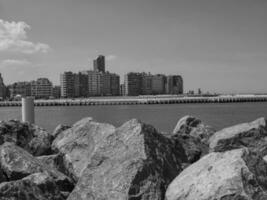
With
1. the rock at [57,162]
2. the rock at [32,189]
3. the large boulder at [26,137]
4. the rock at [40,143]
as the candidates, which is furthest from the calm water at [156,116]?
the rock at [32,189]

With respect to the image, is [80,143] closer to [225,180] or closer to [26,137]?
[26,137]

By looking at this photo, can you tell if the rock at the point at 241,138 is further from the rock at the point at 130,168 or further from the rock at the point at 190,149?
the rock at the point at 130,168

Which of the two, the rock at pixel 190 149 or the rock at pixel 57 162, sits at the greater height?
the rock at pixel 190 149

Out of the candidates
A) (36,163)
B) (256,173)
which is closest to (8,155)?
(36,163)

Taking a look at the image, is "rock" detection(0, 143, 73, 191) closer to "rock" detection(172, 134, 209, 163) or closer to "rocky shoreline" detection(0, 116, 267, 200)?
"rocky shoreline" detection(0, 116, 267, 200)

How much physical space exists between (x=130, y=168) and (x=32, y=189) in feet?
5.02

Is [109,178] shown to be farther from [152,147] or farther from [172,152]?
[172,152]

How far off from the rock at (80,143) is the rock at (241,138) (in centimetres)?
284

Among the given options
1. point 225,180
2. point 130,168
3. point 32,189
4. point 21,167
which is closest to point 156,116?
point 21,167

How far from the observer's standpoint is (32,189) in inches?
237

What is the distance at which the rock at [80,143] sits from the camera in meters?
8.71

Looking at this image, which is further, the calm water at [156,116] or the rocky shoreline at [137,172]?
the calm water at [156,116]

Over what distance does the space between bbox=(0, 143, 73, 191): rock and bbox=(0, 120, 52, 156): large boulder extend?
2.86 meters

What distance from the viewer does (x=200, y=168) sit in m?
5.75
